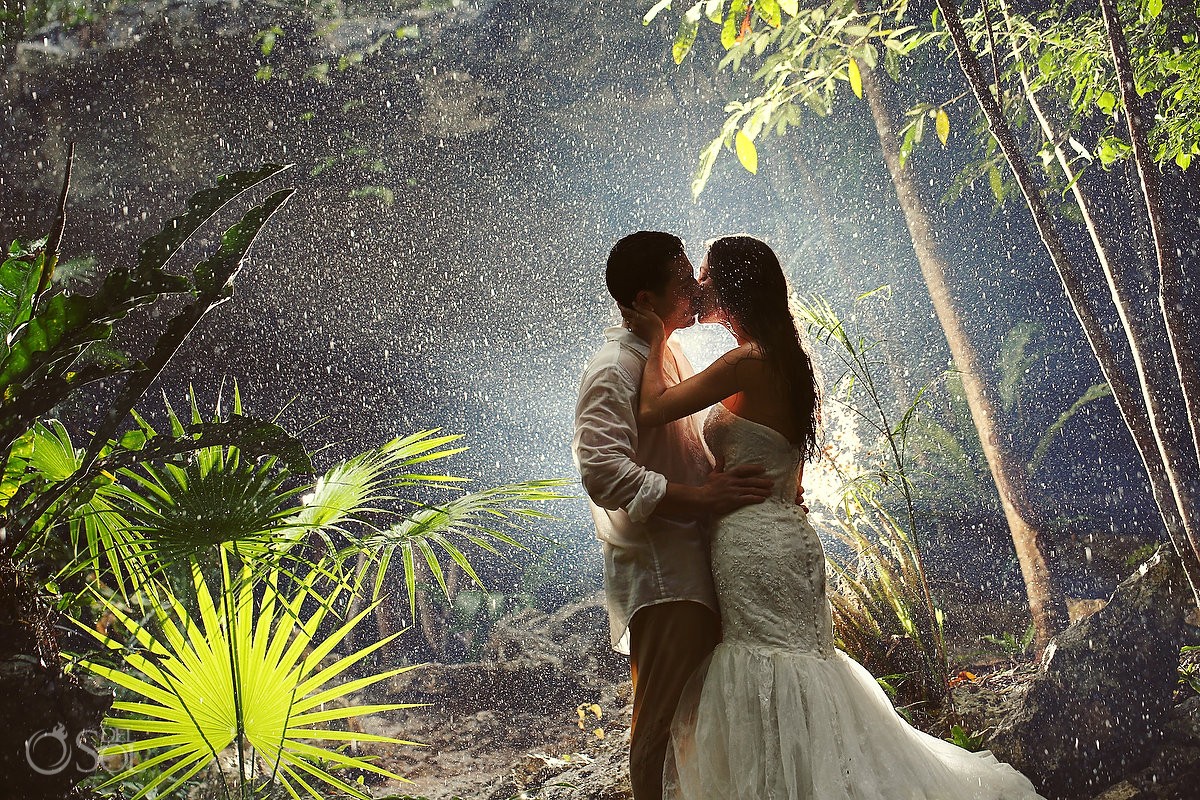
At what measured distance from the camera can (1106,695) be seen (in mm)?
2588

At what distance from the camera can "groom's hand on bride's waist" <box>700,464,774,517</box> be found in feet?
5.86

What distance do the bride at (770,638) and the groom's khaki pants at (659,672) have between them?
33 mm

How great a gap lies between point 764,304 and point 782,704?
78cm

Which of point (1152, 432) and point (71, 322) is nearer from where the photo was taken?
point (71, 322)

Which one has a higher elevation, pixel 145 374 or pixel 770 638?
pixel 145 374

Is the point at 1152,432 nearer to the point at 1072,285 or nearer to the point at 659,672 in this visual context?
the point at 1072,285

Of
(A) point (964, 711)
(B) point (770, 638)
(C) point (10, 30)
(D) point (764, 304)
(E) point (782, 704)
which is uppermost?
(C) point (10, 30)

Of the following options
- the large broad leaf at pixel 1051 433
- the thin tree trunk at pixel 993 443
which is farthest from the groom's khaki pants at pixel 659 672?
the large broad leaf at pixel 1051 433

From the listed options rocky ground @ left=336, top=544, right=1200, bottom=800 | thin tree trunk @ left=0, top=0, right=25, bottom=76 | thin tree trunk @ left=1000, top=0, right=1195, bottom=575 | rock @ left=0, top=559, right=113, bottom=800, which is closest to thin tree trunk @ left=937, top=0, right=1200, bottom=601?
thin tree trunk @ left=1000, top=0, right=1195, bottom=575

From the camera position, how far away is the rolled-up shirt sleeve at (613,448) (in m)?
1.69

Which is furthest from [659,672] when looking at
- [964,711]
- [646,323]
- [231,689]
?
[964,711]

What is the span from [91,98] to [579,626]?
4248 mm

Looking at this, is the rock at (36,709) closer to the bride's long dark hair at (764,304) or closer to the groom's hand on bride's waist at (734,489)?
the groom's hand on bride's waist at (734,489)

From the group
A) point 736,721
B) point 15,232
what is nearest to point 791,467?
point 736,721
